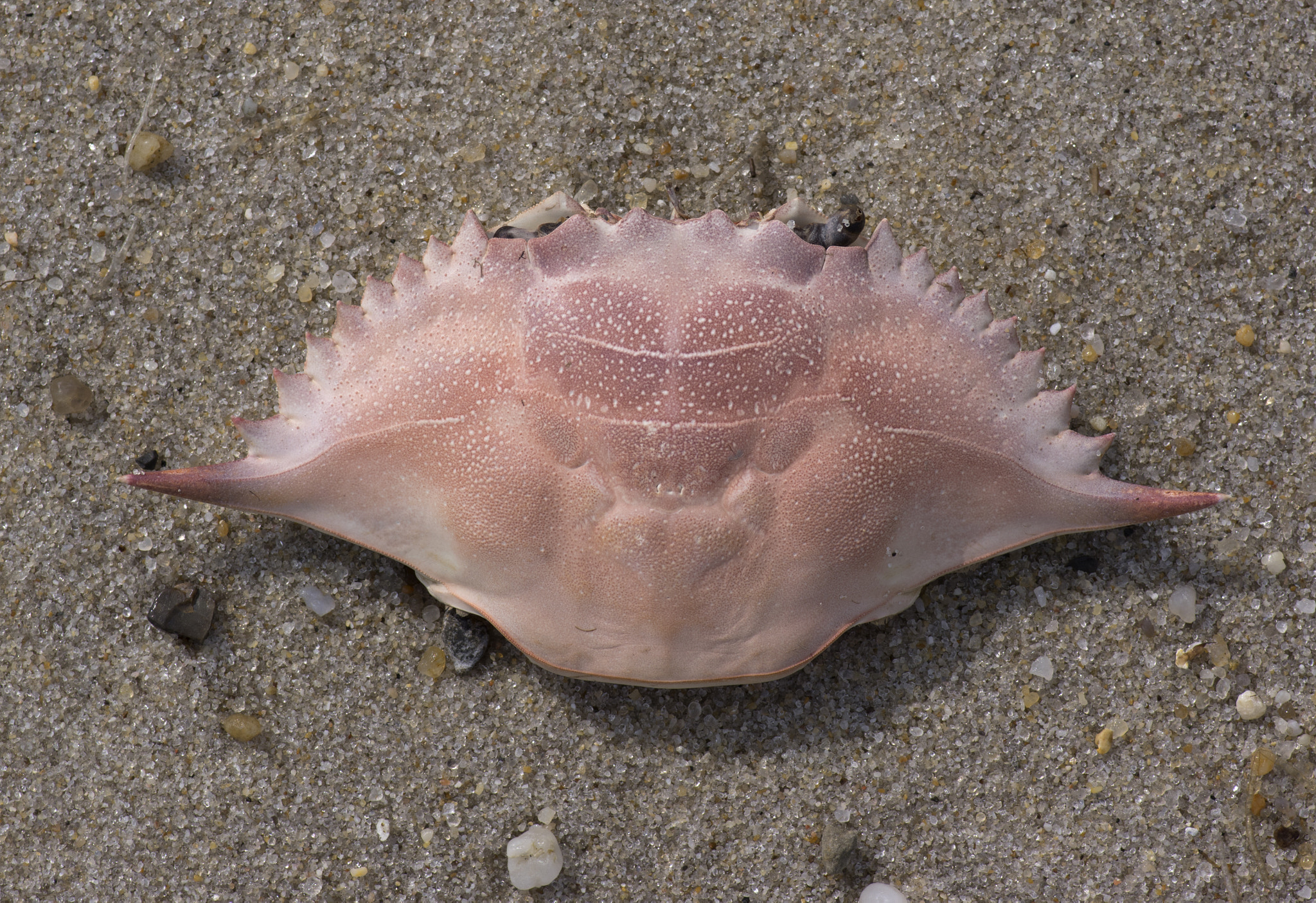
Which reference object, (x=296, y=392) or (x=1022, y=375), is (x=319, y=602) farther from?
(x=1022, y=375)

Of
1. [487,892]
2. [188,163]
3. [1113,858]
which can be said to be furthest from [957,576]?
[188,163]

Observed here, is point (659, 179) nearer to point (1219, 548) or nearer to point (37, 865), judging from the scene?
point (1219, 548)

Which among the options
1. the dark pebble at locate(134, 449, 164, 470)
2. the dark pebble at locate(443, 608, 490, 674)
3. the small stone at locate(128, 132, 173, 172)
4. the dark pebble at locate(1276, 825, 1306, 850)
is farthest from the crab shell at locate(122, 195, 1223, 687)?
the dark pebble at locate(1276, 825, 1306, 850)

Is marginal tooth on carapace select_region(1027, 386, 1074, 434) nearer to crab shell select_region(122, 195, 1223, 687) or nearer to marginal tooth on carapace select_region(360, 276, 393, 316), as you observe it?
crab shell select_region(122, 195, 1223, 687)

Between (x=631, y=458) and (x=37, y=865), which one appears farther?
(x=37, y=865)

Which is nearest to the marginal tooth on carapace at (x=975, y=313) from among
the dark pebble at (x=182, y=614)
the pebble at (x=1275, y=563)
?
the pebble at (x=1275, y=563)

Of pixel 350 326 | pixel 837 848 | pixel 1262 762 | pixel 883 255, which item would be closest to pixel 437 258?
pixel 350 326
